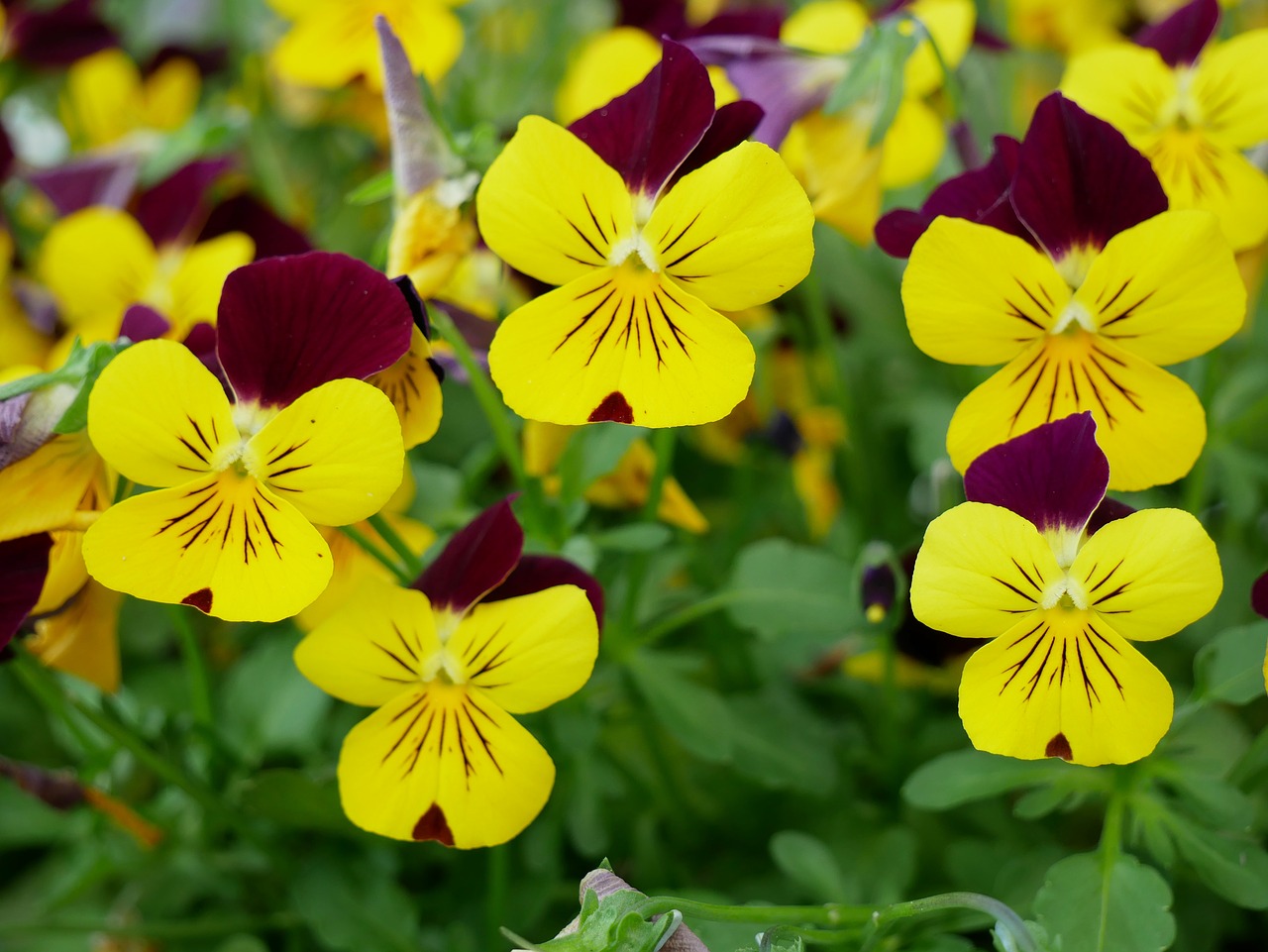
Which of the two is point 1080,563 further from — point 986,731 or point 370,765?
point 370,765

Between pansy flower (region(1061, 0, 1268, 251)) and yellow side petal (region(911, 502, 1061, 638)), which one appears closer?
yellow side petal (region(911, 502, 1061, 638))

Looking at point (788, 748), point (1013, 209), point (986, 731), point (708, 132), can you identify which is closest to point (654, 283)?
point (708, 132)

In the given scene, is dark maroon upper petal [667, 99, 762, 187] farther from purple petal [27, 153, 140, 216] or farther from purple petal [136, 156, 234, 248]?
purple petal [27, 153, 140, 216]

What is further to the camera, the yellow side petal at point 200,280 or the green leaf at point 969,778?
the yellow side petal at point 200,280

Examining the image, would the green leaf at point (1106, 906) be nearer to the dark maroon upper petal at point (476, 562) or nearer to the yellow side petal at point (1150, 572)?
the yellow side petal at point (1150, 572)

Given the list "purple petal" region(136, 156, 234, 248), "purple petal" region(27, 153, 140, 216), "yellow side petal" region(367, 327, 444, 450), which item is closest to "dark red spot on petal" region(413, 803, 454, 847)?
"yellow side petal" region(367, 327, 444, 450)

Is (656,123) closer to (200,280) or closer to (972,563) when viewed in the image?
(972,563)

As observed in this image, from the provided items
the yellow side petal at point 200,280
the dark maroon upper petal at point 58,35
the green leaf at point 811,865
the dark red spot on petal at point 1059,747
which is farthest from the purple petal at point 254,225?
the dark red spot on petal at point 1059,747
